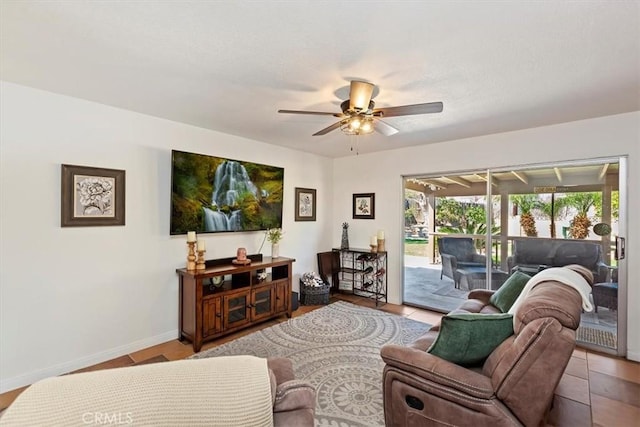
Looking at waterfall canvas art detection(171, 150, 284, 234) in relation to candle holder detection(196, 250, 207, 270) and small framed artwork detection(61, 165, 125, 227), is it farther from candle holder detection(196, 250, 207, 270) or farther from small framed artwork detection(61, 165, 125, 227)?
small framed artwork detection(61, 165, 125, 227)

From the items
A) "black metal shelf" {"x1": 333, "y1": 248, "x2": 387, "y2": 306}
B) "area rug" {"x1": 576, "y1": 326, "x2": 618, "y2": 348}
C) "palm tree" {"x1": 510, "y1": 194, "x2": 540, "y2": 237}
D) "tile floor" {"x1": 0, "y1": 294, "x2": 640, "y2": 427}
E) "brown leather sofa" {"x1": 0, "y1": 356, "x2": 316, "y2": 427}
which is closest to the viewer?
"brown leather sofa" {"x1": 0, "y1": 356, "x2": 316, "y2": 427}

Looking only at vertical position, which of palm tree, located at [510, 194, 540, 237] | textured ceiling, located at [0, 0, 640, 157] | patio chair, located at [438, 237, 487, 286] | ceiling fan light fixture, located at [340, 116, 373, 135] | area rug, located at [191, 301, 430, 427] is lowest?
area rug, located at [191, 301, 430, 427]

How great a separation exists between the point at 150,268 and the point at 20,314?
1.01m

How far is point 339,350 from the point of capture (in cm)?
301

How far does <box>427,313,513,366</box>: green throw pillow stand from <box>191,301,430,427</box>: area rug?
783 millimetres

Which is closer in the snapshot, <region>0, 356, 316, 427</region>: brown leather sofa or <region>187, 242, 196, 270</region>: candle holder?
<region>0, 356, 316, 427</region>: brown leather sofa

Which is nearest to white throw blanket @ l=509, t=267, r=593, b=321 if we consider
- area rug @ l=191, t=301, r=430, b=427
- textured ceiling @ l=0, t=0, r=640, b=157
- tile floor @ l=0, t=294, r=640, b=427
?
tile floor @ l=0, t=294, r=640, b=427

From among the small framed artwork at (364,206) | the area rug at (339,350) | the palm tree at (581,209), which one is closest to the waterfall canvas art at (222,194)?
the area rug at (339,350)

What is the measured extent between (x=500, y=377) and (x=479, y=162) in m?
3.09

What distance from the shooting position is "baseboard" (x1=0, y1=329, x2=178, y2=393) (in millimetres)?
2396

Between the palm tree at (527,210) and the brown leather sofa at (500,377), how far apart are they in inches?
84.6

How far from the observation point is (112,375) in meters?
0.83

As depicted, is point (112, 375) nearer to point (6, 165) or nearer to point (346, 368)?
point (346, 368)

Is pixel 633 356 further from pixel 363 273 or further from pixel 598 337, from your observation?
pixel 363 273
